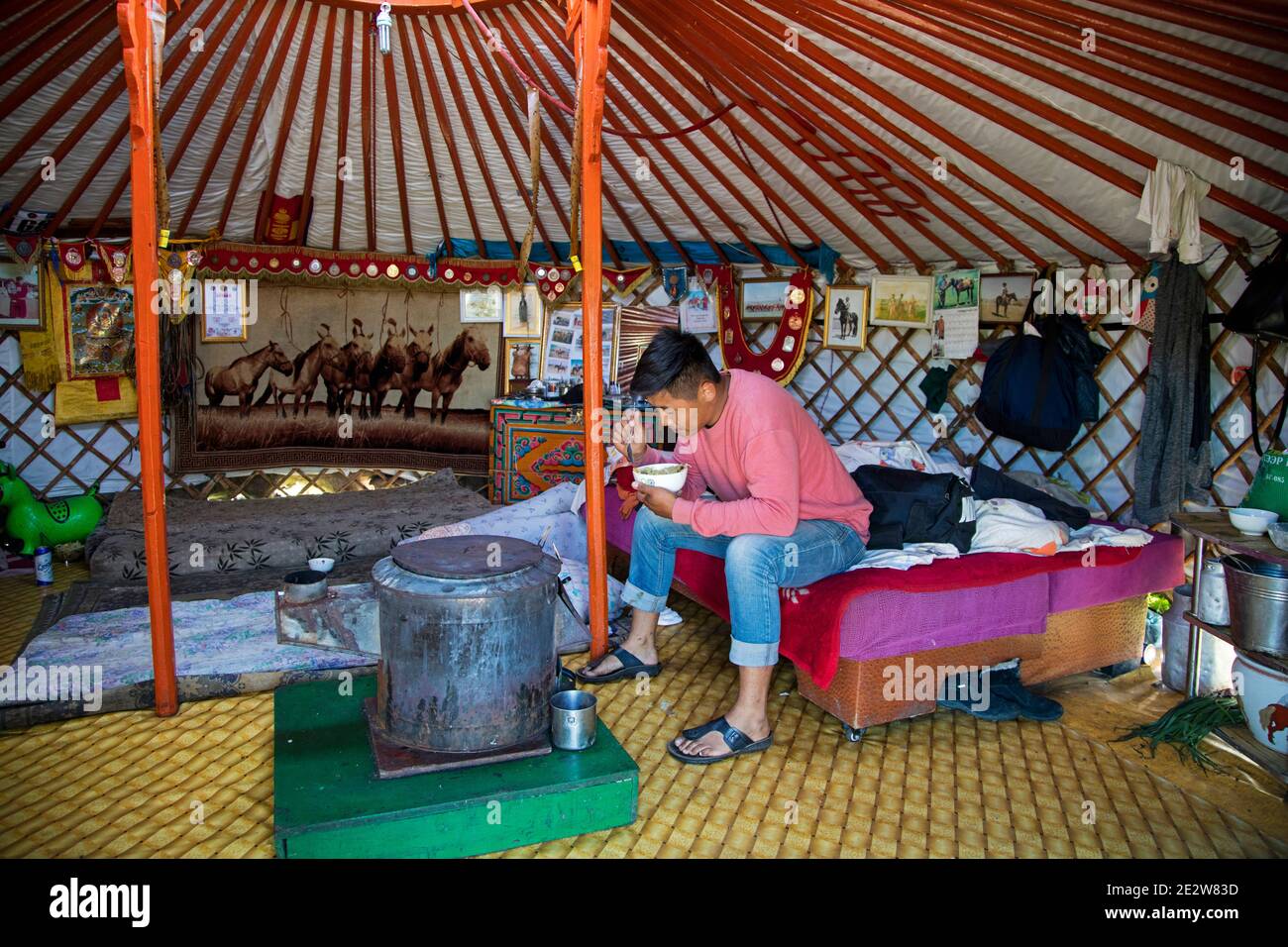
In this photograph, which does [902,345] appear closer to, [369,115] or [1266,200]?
[1266,200]

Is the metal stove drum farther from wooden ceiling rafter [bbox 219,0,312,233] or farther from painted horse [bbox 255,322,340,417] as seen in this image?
painted horse [bbox 255,322,340,417]

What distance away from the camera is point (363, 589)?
5.99 feet

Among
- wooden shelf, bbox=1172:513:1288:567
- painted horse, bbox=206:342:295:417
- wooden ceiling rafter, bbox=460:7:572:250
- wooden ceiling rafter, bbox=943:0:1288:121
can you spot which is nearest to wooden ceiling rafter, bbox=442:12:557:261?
wooden ceiling rafter, bbox=460:7:572:250

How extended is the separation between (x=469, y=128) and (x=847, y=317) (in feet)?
6.76

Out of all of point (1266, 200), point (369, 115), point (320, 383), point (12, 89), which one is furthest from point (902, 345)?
point (12, 89)

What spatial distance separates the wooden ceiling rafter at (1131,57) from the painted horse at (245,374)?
3.62 meters

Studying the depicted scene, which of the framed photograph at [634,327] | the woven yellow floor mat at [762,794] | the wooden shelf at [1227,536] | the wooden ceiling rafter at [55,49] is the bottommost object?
the woven yellow floor mat at [762,794]

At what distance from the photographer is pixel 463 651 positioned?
1.64 metres

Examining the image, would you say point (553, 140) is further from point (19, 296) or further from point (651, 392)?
point (19, 296)

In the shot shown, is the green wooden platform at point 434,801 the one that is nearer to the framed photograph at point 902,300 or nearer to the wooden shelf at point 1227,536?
the wooden shelf at point 1227,536

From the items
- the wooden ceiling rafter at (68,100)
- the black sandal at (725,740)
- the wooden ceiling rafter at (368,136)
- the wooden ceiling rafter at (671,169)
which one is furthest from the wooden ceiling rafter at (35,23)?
the black sandal at (725,740)

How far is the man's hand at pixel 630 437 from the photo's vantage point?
2584 mm

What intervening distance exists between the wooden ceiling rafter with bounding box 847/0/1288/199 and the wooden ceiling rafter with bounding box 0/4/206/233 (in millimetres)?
2179
